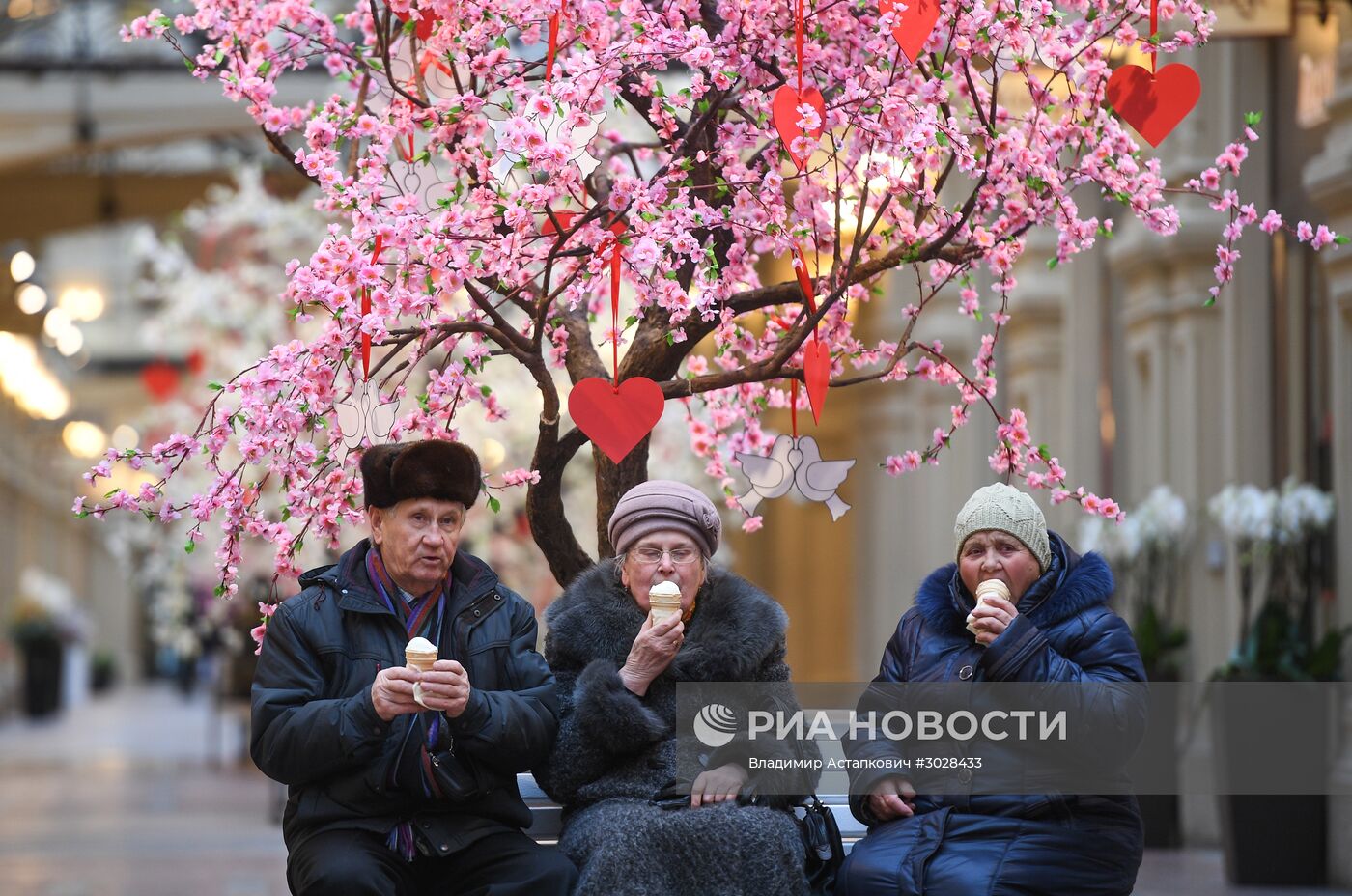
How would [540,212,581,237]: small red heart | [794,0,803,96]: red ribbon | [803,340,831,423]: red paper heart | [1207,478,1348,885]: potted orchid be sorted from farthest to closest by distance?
1. [1207,478,1348,885]: potted orchid
2. [540,212,581,237]: small red heart
3. [803,340,831,423]: red paper heart
4. [794,0,803,96]: red ribbon

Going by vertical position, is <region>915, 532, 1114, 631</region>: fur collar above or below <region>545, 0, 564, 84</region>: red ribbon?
below

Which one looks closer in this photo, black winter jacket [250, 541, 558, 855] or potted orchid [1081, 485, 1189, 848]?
black winter jacket [250, 541, 558, 855]

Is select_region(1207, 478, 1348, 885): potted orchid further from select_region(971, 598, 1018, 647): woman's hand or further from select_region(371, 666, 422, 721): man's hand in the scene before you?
select_region(371, 666, 422, 721): man's hand

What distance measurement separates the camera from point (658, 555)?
4.55m

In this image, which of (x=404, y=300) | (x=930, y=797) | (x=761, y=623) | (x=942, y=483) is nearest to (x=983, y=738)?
(x=930, y=797)

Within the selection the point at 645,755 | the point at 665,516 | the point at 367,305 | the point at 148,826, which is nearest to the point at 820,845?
the point at 645,755

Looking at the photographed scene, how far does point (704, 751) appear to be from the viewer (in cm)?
443

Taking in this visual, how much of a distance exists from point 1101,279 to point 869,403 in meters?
7.90

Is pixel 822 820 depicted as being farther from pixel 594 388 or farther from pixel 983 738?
pixel 594 388

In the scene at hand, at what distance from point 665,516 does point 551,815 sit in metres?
0.88

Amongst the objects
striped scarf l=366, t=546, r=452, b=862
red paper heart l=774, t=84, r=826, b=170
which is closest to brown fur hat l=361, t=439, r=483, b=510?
striped scarf l=366, t=546, r=452, b=862

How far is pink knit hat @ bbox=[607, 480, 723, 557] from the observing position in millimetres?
4535

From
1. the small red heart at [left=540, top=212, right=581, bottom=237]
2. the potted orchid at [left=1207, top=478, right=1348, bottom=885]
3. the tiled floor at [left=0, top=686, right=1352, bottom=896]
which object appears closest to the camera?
the small red heart at [left=540, top=212, right=581, bottom=237]

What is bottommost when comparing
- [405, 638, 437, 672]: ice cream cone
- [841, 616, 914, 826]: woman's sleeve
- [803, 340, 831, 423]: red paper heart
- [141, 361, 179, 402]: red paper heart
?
[841, 616, 914, 826]: woman's sleeve
